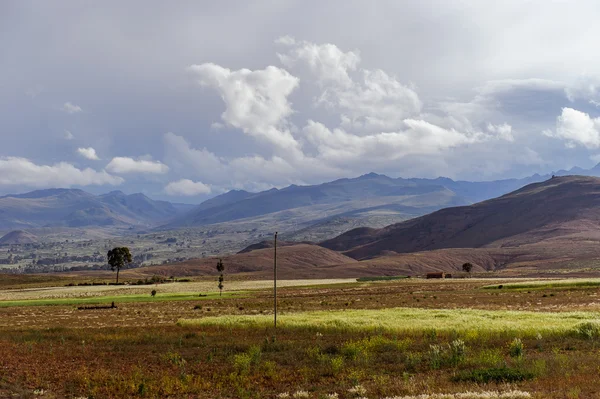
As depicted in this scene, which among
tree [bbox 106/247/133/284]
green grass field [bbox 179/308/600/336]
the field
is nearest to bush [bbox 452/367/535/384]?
the field

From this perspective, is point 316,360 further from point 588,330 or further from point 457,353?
point 588,330

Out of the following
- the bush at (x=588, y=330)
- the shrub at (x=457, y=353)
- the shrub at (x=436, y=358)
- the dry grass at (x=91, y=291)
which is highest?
the shrub at (x=457, y=353)

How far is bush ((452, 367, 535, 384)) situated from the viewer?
19469mm

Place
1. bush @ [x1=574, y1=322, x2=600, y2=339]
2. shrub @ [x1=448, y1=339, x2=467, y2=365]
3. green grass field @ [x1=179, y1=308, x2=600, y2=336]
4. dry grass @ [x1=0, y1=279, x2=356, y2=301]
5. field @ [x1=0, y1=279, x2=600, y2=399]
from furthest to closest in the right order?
dry grass @ [x1=0, y1=279, x2=356, y2=301]
green grass field @ [x1=179, y1=308, x2=600, y2=336]
bush @ [x1=574, y1=322, x2=600, y2=339]
shrub @ [x1=448, y1=339, x2=467, y2=365]
field @ [x1=0, y1=279, x2=600, y2=399]

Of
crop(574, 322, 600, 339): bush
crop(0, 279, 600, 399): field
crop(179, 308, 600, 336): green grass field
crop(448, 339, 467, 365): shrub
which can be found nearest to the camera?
crop(0, 279, 600, 399): field

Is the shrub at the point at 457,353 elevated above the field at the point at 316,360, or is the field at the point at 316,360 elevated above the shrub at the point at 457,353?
the shrub at the point at 457,353

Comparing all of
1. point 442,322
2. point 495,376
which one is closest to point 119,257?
point 442,322

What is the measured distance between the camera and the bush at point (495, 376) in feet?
63.9

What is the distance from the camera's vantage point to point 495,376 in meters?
19.8

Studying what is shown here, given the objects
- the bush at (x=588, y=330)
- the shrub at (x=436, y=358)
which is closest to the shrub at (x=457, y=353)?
the shrub at (x=436, y=358)

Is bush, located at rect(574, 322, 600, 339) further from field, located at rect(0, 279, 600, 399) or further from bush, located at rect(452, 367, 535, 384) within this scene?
bush, located at rect(452, 367, 535, 384)

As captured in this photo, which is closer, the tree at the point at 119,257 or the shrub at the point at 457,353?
the shrub at the point at 457,353

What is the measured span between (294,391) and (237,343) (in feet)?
43.1

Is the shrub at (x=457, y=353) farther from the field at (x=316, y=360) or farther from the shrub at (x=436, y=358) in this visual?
the shrub at (x=436, y=358)
